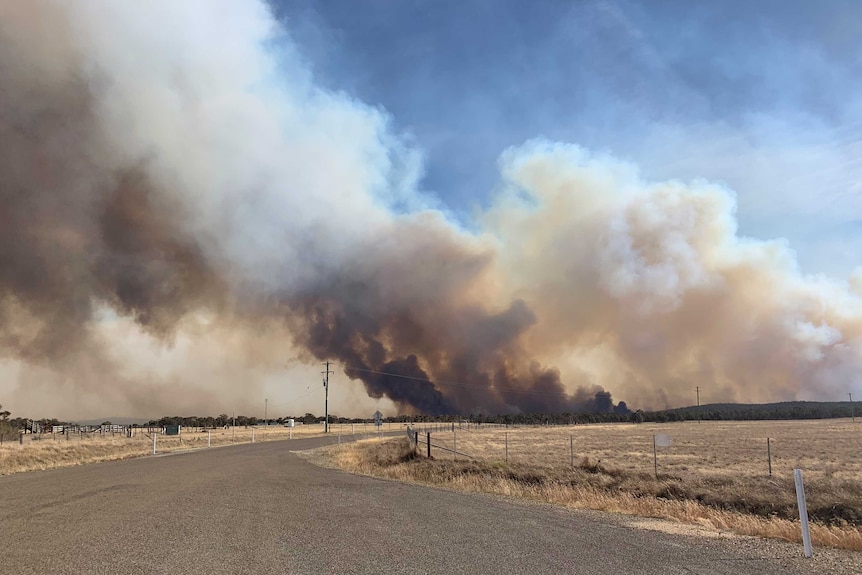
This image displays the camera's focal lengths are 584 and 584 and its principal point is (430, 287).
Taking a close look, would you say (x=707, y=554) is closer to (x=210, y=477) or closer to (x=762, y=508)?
(x=762, y=508)

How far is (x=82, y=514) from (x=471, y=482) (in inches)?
434

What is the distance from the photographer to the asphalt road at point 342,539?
7.80 m

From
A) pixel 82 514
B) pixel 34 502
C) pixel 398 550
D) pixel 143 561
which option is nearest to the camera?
pixel 143 561

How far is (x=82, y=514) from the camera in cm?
1234

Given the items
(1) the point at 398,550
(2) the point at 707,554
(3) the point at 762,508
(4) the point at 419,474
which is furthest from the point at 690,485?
(1) the point at 398,550

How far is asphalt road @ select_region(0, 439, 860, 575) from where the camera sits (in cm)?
780

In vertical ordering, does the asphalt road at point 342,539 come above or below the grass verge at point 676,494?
above

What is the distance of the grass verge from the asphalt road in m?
1.47

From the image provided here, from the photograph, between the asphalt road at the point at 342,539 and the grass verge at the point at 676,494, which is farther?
the grass verge at the point at 676,494

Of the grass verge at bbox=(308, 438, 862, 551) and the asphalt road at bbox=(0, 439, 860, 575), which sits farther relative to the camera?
the grass verge at bbox=(308, 438, 862, 551)

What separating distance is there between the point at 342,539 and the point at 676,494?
11.8 metres

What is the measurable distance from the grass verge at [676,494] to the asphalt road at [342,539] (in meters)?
1.47

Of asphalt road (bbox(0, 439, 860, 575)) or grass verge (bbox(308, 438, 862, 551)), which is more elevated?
asphalt road (bbox(0, 439, 860, 575))

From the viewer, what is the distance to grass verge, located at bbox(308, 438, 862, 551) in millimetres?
11266
